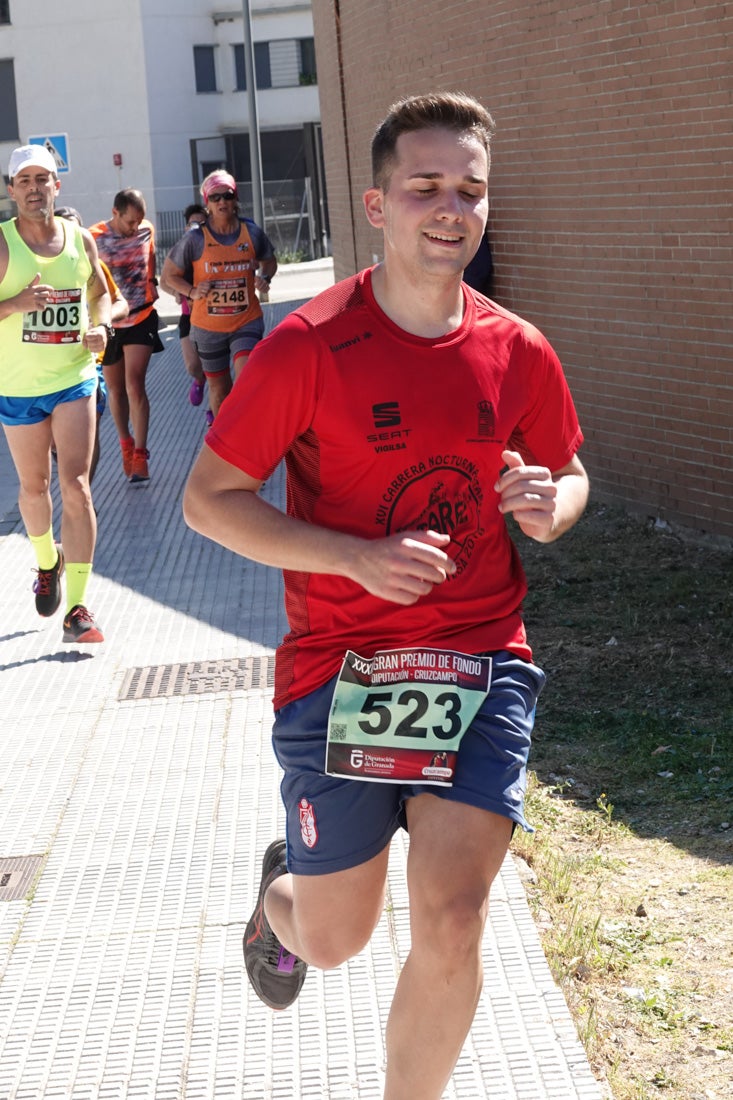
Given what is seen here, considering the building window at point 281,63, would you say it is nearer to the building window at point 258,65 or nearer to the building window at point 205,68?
the building window at point 258,65

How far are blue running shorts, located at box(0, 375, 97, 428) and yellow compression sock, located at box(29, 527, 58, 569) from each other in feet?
2.11

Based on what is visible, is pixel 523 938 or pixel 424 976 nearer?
pixel 424 976

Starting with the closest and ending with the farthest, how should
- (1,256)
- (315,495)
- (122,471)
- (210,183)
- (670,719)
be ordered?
(315,495), (670,719), (1,256), (210,183), (122,471)

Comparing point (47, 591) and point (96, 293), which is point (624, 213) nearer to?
point (96, 293)

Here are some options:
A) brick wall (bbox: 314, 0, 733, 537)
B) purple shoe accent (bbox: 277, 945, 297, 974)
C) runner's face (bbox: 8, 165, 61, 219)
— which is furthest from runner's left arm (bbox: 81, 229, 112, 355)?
purple shoe accent (bbox: 277, 945, 297, 974)

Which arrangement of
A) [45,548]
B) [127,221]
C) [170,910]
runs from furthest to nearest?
[127,221]
[45,548]
[170,910]

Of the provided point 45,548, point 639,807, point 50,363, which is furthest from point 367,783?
point 45,548

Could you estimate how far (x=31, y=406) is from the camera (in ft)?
24.8

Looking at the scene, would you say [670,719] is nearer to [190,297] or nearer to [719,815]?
[719,815]

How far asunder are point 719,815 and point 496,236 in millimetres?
7036

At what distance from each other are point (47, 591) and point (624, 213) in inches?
166

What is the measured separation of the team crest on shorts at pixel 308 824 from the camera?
335 cm

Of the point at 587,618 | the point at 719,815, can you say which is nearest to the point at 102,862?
the point at 719,815

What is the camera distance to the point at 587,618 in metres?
7.84
